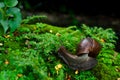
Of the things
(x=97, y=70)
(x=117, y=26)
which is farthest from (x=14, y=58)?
(x=117, y=26)

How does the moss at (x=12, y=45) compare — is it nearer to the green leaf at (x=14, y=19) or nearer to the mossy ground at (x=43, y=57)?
the mossy ground at (x=43, y=57)

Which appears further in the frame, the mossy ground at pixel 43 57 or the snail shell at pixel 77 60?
the snail shell at pixel 77 60

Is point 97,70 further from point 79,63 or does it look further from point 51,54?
point 51,54

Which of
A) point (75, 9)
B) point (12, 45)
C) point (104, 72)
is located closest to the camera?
point (104, 72)

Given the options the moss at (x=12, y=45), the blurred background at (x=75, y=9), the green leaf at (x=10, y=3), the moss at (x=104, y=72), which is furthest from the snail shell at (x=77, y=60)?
the blurred background at (x=75, y=9)

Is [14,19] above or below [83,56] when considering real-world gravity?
above

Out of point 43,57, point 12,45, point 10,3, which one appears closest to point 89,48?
point 43,57

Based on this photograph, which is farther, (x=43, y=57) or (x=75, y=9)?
(x=75, y=9)

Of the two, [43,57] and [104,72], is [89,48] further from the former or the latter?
[43,57]
